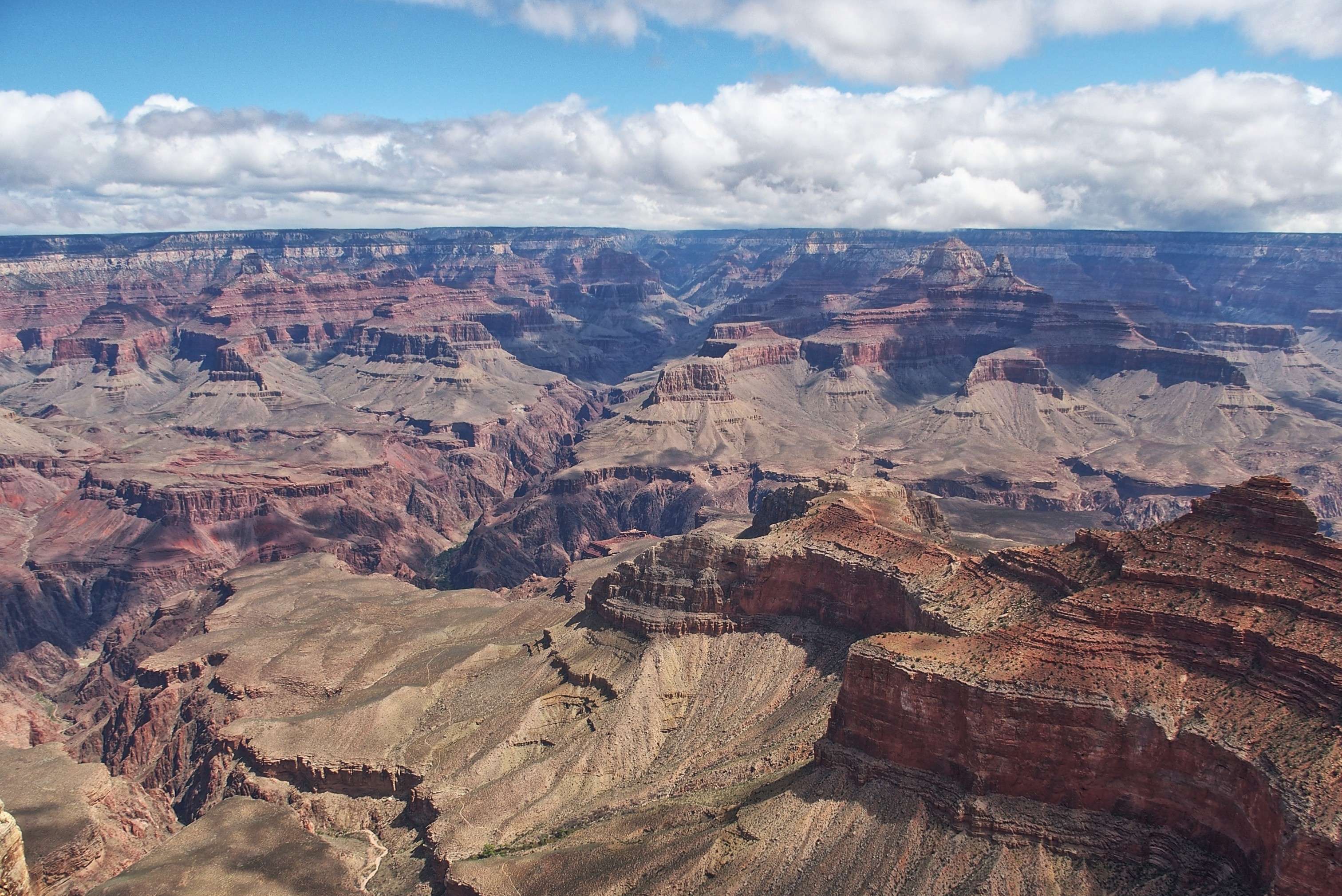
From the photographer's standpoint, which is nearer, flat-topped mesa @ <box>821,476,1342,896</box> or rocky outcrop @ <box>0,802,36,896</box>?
rocky outcrop @ <box>0,802,36,896</box>

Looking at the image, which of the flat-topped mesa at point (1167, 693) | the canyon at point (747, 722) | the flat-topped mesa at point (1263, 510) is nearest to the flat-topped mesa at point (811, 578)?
the canyon at point (747, 722)

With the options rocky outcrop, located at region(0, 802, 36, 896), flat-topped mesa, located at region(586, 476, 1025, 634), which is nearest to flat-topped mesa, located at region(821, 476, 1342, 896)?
flat-topped mesa, located at region(586, 476, 1025, 634)

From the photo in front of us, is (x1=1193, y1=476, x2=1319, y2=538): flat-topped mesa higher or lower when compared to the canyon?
higher

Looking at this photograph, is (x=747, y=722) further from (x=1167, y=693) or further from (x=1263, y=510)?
(x=1263, y=510)

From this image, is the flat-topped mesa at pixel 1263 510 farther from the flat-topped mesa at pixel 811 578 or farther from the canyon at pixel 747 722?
the flat-topped mesa at pixel 811 578

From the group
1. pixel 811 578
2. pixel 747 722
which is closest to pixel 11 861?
pixel 747 722

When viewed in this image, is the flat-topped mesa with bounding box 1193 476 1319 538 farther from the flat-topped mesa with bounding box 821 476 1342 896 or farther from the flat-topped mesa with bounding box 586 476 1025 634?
the flat-topped mesa with bounding box 586 476 1025 634
